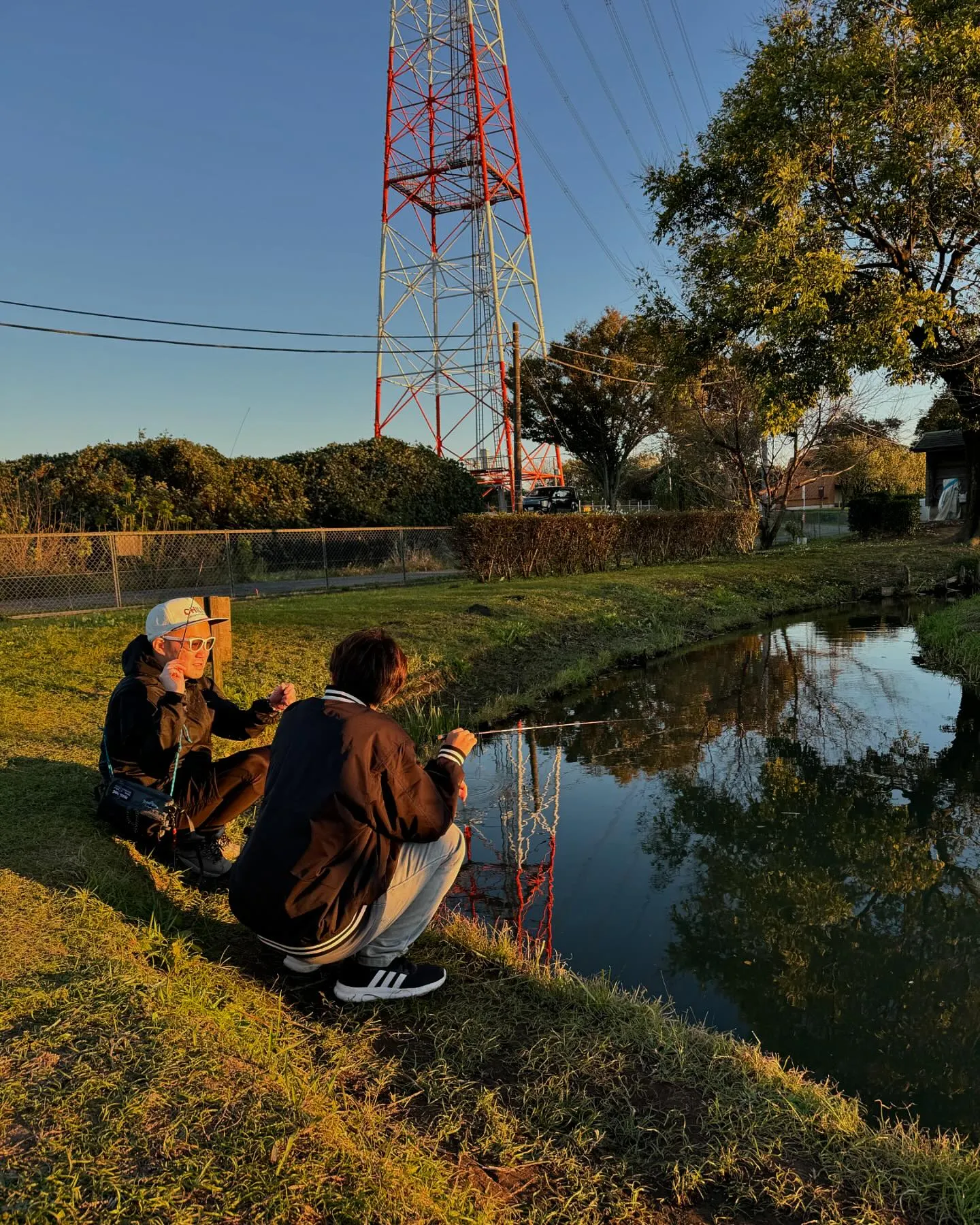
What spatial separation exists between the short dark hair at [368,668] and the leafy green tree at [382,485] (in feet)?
61.2

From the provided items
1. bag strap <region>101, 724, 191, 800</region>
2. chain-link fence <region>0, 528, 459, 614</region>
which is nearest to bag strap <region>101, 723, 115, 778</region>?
bag strap <region>101, 724, 191, 800</region>

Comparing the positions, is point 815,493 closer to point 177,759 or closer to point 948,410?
point 948,410

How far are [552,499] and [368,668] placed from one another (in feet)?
88.6

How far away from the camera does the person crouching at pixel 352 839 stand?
260 cm

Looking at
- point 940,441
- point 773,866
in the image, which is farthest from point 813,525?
point 773,866

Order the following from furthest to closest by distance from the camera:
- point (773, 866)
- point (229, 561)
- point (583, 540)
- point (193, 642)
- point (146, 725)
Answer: point (583, 540)
point (229, 561)
point (773, 866)
point (193, 642)
point (146, 725)

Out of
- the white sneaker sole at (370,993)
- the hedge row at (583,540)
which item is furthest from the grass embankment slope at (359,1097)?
the hedge row at (583,540)

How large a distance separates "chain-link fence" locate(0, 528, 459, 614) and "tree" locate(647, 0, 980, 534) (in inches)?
314

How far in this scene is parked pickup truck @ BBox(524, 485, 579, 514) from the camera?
28.6 m

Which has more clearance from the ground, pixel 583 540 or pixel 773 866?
pixel 583 540

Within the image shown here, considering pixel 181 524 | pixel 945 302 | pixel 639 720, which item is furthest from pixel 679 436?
pixel 639 720

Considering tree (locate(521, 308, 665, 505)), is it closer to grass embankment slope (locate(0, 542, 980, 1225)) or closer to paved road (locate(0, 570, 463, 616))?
paved road (locate(0, 570, 463, 616))

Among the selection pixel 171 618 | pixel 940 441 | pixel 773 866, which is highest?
pixel 940 441

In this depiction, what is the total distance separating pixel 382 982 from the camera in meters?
2.88
